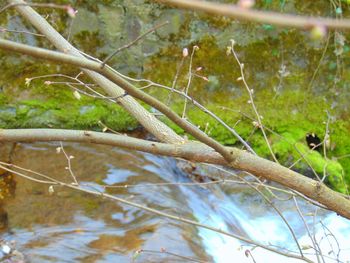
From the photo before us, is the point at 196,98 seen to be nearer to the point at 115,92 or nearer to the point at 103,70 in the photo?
the point at 115,92

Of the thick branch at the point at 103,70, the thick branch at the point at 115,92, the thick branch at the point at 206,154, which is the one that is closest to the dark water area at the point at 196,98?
the thick branch at the point at 115,92

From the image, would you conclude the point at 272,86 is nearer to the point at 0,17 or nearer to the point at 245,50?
the point at 245,50

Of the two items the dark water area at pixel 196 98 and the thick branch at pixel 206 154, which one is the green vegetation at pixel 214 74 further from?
the thick branch at pixel 206 154

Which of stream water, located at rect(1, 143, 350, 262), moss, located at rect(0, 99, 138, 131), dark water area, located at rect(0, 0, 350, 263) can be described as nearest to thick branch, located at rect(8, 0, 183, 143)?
stream water, located at rect(1, 143, 350, 262)

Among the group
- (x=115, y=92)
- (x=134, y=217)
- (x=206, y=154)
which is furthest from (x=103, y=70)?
(x=134, y=217)

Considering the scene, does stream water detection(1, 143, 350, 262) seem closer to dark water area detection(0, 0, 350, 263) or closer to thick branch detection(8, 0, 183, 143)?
dark water area detection(0, 0, 350, 263)

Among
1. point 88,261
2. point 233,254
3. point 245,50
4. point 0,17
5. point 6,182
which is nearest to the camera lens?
point 88,261

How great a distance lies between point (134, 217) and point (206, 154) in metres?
1.66

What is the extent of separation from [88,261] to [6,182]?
914 mm

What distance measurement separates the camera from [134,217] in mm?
2963

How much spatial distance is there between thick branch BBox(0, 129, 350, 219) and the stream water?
3.12ft

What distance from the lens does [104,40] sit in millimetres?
3965

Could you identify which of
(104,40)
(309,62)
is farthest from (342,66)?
(104,40)

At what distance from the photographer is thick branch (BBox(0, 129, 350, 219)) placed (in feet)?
4.27
